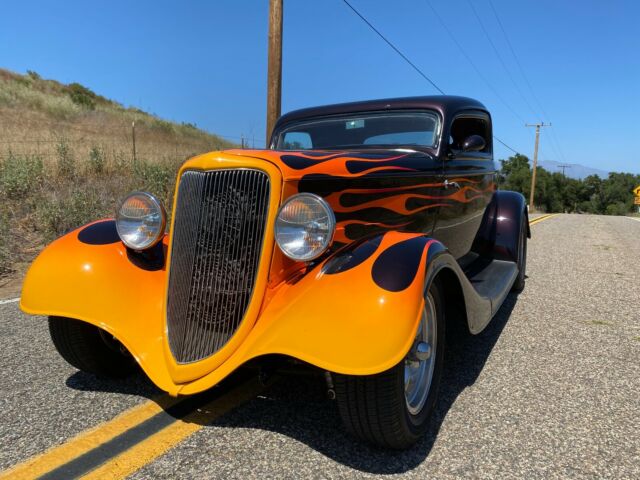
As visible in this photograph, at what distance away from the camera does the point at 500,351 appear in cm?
335

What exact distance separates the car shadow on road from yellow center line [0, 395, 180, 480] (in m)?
0.11

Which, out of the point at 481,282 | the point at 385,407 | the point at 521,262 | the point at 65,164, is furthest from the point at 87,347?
the point at 65,164

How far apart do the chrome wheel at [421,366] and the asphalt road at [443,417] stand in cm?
18

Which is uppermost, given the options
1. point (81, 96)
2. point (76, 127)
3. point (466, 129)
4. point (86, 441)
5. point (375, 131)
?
point (81, 96)

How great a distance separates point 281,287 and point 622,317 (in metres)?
3.53

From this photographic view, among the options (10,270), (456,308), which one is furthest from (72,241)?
(10,270)

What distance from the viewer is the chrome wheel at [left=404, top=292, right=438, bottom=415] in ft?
7.16

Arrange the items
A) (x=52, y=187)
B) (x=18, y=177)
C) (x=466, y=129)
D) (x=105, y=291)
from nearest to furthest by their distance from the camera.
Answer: (x=105, y=291), (x=466, y=129), (x=18, y=177), (x=52, y=187)

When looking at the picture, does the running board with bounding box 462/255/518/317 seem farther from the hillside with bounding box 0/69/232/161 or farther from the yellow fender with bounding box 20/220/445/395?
the hillside with bounding box 0/69/232/161

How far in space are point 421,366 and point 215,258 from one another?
1143 millimetres

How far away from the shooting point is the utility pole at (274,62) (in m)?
8.16

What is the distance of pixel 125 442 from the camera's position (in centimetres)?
210

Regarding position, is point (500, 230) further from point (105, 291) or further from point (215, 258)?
point (105, 291)

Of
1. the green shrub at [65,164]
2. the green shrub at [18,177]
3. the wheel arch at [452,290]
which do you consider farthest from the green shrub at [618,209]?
the wheel arch at [452,290]
